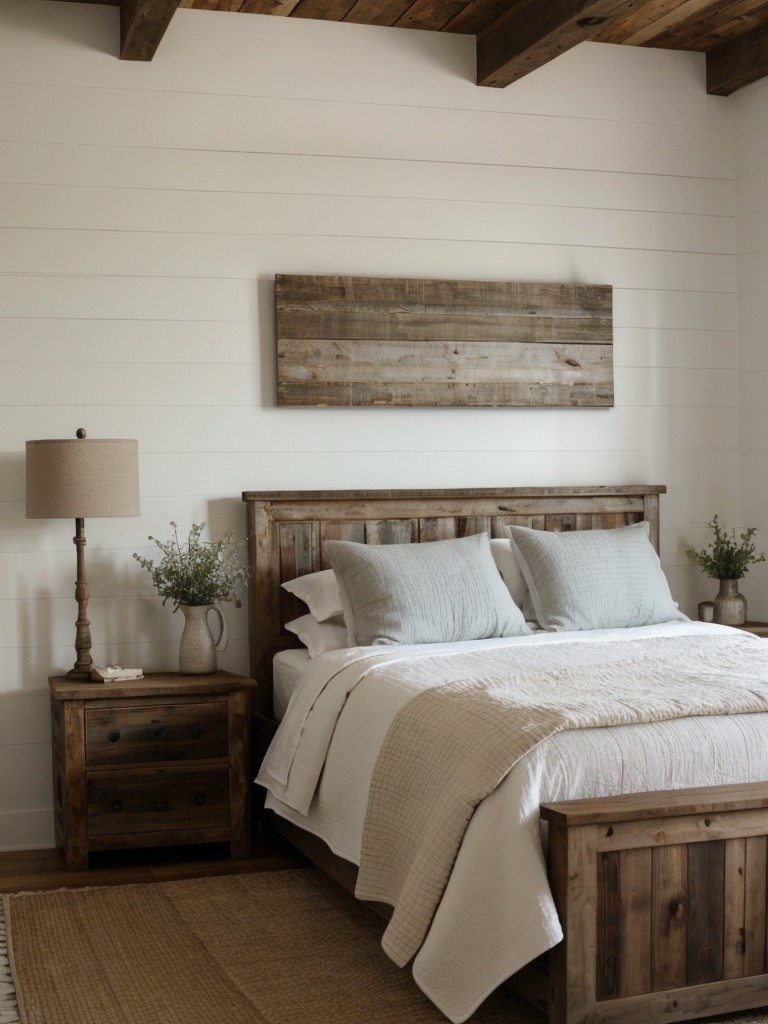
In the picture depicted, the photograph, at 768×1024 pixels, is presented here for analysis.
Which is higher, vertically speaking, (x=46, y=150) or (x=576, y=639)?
(x=46, y=150)

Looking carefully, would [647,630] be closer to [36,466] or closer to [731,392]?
[731,392]

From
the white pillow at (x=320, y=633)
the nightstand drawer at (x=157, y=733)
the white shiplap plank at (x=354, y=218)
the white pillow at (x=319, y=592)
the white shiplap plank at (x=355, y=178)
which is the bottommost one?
the nightstand drawer at (x=157, y=733)

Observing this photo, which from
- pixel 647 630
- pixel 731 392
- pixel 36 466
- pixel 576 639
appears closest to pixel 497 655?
pixel 576 639

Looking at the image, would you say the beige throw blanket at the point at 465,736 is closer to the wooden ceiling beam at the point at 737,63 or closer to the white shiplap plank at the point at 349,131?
the white shiplap plank at the point at 349,131

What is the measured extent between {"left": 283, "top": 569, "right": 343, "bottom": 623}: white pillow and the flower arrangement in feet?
0.70

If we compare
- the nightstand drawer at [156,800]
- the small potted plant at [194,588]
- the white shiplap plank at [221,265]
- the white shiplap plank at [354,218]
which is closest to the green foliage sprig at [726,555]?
the white shiplap plank at [221,265]

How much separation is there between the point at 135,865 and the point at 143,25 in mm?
Result: 2739

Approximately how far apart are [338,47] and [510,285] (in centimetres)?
110

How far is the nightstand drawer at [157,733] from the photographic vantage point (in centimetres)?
372

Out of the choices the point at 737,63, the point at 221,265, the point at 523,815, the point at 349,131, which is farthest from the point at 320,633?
the point at 737,63

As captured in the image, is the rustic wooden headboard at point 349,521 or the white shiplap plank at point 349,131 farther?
the rustic wooden headboard at point 349,521

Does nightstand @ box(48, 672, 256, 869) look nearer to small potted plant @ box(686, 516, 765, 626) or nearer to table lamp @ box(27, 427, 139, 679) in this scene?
table lamp @ box(27, 427, 139, 679)

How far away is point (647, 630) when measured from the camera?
4016 mm

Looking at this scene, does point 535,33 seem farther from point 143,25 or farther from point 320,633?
point 320,633
